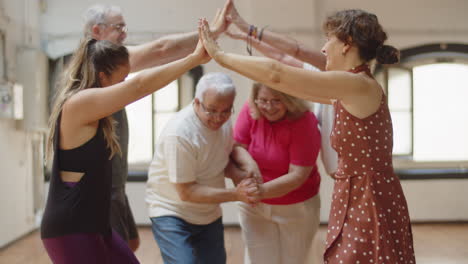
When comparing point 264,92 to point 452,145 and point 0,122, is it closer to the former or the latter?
point 0,122

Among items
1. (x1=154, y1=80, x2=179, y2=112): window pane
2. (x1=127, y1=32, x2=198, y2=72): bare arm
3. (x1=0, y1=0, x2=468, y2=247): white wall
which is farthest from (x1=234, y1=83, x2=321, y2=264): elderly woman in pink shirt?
(x1=154, y1=80, x2=179, y2=112): window pane

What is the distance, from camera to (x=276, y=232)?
2.95 meters

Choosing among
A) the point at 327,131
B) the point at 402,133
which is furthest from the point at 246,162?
the point at 402,133

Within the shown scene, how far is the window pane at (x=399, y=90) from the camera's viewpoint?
7.04 metres

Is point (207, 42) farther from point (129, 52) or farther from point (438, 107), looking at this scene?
point (438, 107)

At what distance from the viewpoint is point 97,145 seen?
1.93 meters

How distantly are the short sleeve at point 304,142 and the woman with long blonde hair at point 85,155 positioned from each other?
107 cm

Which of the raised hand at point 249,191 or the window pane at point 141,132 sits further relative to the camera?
the window pane at point 141,132

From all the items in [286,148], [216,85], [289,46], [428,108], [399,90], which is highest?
[289,46]

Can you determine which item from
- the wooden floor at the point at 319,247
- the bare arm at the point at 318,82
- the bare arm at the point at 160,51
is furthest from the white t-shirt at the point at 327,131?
the wooden floor at the point at 319,247

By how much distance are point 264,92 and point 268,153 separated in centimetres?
36

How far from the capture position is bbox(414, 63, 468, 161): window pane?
7.04 metres

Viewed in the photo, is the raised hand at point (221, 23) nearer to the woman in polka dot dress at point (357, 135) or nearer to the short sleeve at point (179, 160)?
the short sleeve at point (179, 160)

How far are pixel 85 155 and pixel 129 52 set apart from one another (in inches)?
Result: 39.8
